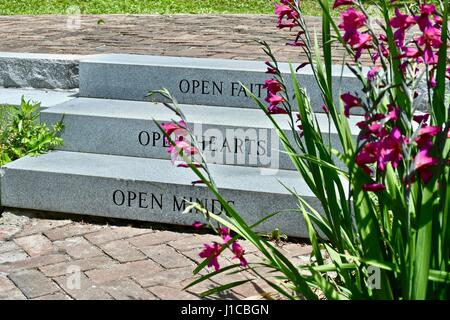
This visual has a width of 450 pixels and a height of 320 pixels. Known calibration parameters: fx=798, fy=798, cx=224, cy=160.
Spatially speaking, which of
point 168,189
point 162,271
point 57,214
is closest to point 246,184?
point 168,189

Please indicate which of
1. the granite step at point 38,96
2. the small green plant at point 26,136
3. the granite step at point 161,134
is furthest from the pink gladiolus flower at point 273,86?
the granite step at point 38,96

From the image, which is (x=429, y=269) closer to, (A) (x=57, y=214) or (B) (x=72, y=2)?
(A) (x=57, y=214)

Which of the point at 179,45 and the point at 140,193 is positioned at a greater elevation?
the point at 179,45

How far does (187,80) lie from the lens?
5332 millimetres

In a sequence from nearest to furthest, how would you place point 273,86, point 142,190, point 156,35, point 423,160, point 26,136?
point 423,160
point 273,86
point 142,190
point 26,136
point 156,35

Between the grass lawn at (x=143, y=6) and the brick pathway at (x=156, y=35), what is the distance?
86 cm

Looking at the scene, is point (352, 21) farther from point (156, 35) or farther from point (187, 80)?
point (156, 35)

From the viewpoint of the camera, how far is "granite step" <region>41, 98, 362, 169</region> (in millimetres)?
4672

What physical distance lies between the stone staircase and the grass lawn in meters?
5.27

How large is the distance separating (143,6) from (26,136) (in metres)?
6.71

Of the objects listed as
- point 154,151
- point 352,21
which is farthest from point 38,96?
point 352,21

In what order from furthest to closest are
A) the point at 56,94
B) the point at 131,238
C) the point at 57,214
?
1. the point at 56,94
2. the point at 57,214
3. the point at 131,238

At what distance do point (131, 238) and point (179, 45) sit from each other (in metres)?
3.25

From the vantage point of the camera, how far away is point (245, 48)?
22.9ft
